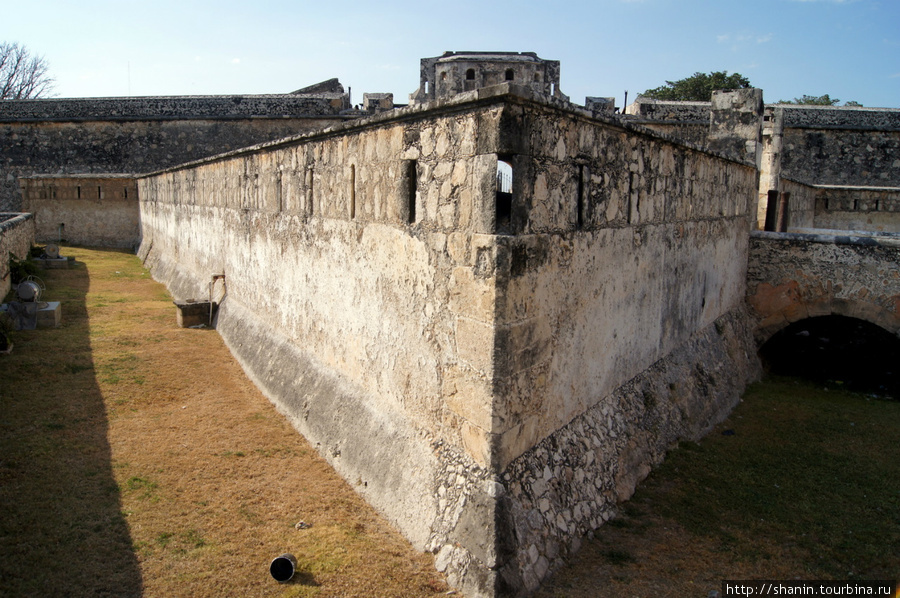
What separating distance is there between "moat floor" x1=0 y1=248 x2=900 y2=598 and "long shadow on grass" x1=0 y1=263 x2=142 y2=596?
0.01 meters

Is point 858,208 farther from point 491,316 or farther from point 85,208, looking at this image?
point 85,208

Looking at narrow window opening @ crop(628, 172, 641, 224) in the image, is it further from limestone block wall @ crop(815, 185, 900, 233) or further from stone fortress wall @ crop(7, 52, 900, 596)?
limestone block wall @ crop(815, 185, 900, 233)

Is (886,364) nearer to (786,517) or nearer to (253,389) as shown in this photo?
(786,517)

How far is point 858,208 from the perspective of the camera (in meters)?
17.4

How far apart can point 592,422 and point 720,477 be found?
4.90 ft

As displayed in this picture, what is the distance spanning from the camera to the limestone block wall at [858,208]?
1702cm

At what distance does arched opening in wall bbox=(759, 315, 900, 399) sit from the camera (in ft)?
26.7

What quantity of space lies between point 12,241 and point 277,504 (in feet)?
40.5

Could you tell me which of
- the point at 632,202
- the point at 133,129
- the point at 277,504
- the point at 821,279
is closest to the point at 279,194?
the point at 277,504

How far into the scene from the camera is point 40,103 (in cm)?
2345

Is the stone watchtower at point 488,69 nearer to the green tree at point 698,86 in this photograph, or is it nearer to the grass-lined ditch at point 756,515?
the green tree at point 698,86

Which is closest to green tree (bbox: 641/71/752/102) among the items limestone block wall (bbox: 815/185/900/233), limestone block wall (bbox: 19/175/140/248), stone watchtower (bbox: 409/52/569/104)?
stone watchtower (bbox: 409/52/569/104)

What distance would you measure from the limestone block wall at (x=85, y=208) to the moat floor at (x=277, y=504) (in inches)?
594

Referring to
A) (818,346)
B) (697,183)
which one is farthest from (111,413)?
(818,346)
